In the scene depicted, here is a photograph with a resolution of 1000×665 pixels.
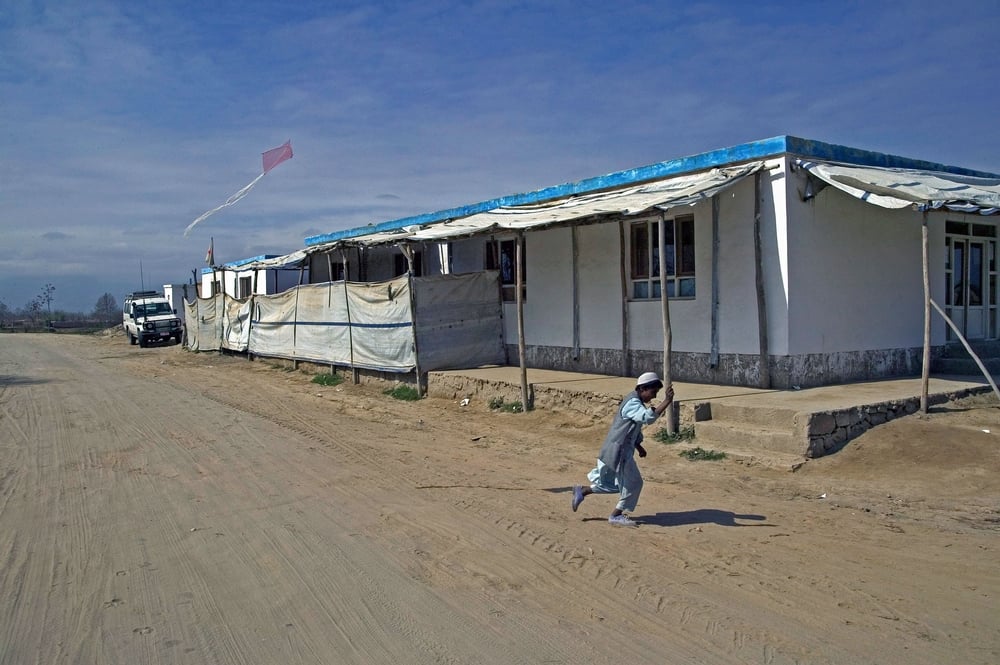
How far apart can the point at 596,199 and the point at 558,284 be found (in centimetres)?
203

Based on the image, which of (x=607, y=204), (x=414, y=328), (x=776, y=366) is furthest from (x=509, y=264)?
(x=776, y=366)

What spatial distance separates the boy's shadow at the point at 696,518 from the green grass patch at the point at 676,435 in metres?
2.68

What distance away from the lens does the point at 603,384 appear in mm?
11648

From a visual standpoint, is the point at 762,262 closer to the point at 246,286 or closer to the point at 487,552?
the point at 487,552

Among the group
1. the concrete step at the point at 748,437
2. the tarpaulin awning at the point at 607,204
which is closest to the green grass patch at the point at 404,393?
the tarpaulin awning at the point at 607,204

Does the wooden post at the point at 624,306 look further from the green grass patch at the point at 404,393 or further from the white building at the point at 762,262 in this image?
the green grass patch at the point at 404,393

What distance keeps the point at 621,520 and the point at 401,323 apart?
29.7ft

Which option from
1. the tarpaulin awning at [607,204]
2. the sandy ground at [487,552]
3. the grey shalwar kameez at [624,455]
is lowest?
the sandy ground at [487,552]

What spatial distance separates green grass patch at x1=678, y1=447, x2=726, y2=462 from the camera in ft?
28.1

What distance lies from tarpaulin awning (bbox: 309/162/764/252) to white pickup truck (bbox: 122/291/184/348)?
2157 cm

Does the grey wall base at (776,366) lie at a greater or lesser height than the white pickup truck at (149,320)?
lesser

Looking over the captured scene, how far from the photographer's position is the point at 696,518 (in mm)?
6414

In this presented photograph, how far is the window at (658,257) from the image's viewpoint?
11.7 meters

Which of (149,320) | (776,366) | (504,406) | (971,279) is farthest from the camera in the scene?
(149,320)
